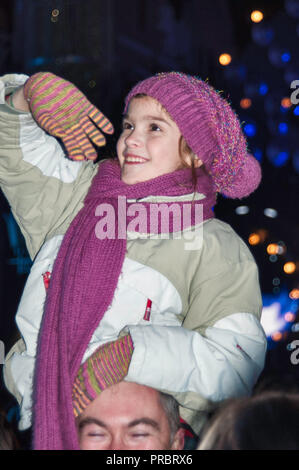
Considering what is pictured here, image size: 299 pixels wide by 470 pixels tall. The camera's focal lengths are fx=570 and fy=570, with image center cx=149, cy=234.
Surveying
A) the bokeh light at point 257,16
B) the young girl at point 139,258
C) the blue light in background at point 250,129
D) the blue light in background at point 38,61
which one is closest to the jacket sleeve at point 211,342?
the young girl at point 139,258

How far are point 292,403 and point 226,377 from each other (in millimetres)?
405

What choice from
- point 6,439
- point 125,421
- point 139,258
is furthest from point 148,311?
point 6,439

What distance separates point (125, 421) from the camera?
1179 millimetres

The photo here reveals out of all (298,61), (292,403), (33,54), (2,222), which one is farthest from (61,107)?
(33,54)

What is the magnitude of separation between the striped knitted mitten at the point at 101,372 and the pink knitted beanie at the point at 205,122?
23.3 inches

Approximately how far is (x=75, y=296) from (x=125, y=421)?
0.29 metres

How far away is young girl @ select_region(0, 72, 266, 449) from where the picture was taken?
1229 mm

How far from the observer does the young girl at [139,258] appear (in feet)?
4.03

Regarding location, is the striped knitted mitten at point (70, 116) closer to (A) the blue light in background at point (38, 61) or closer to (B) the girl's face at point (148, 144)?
(B) the girl's face at point (148, 144)

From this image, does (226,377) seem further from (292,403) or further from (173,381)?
(292,403)

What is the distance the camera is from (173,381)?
1.21 metres

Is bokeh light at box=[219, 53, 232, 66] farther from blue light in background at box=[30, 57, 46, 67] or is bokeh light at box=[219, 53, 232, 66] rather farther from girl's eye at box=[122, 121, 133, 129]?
girl's eye at box=[122, 121, 133, 129]

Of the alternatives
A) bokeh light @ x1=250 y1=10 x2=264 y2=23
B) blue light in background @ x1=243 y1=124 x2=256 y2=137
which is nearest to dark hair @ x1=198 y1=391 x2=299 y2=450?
blue light in background @ x1=243 y1=124 x2=256 y2=137
